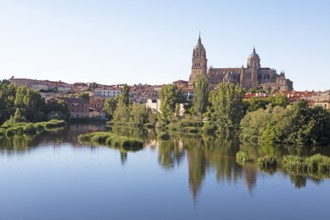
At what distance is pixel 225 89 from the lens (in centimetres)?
4172

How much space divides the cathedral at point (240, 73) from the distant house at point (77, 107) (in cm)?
3509

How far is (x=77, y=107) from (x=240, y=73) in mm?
45866

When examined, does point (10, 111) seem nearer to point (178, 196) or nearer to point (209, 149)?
point (209, 149)

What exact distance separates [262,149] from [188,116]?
58.5 ft

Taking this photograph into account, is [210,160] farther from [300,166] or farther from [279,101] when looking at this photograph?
[279,101]

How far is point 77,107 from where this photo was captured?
61.6m

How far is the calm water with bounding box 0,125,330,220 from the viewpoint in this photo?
47.1ft

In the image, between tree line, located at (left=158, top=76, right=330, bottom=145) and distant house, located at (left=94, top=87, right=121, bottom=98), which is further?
distant house, located at (left=94, top=87, right=121, bottom=98)

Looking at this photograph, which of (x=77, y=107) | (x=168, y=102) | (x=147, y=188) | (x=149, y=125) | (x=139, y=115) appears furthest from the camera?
(x=77, y=107)

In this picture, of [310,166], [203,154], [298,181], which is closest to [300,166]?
[310,166]

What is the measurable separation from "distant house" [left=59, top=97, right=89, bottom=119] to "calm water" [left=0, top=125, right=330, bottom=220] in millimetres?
34688

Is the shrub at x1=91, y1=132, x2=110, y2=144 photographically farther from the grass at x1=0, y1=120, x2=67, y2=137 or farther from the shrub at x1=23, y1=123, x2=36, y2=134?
the shrub at x1=23, y1=123, x2=36, y2=134

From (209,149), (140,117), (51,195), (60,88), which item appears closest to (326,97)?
(140,117)

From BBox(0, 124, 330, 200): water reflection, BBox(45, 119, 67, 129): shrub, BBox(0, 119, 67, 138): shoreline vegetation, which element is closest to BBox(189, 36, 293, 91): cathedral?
BBox(45, 119, 67, 129): shrub
